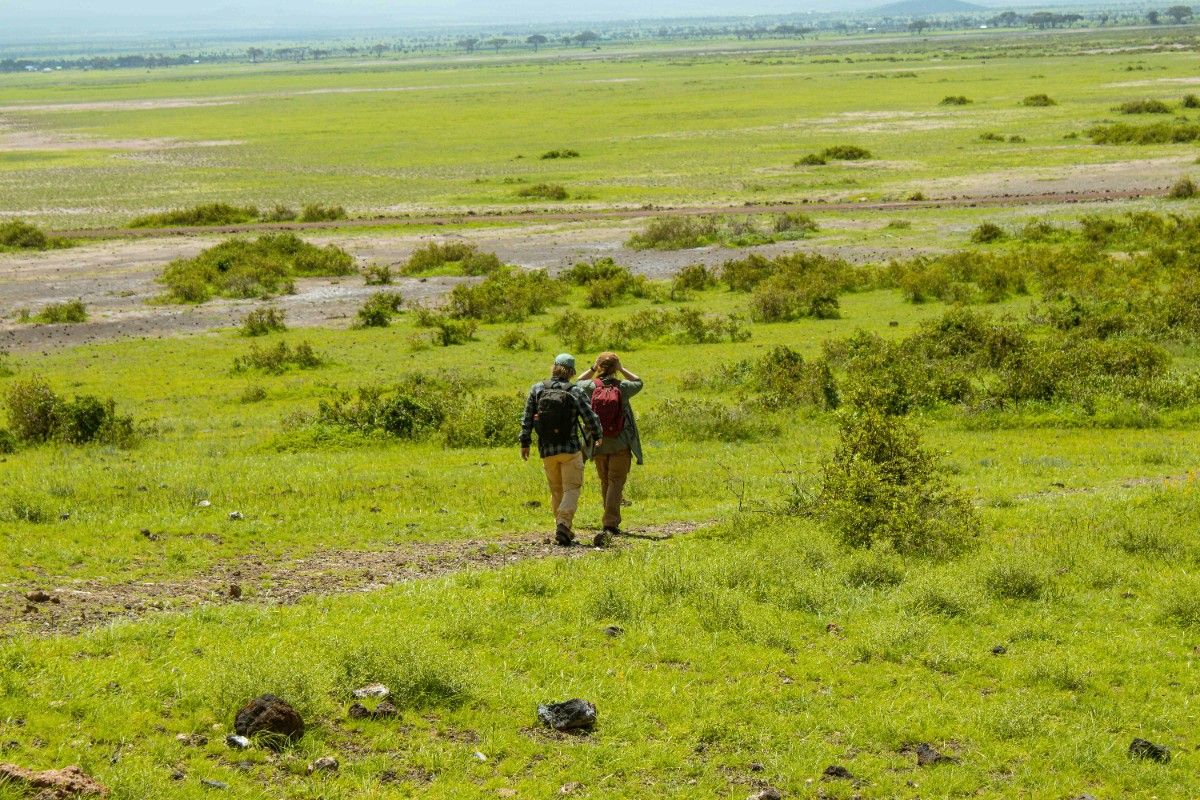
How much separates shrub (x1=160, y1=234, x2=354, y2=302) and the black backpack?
29.4 metres

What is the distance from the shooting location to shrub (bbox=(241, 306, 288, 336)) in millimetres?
34844

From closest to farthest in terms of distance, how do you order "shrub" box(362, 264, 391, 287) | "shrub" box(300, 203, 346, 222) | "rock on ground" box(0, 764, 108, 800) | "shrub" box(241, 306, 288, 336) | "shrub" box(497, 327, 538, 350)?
"rock on ground" box(0, 764, 108, 800)
"shrub" box(497, 327, 538, 350)
"shrub" box(241, 306, 288, 336)
"shrub" box(362, 264, 391, 287)
"shrub" box(300, 203, 346, 222)

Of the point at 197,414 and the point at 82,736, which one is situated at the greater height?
the point at 82,736

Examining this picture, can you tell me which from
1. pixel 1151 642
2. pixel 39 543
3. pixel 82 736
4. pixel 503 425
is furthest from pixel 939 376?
pixel 82 736

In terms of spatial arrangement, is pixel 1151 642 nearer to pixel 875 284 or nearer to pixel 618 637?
pixel 618 637

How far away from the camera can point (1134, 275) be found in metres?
35.0

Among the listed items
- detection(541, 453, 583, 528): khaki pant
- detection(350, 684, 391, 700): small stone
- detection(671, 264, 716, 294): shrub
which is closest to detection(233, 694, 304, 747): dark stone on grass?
detection(350, 684, 391, 700): small stone

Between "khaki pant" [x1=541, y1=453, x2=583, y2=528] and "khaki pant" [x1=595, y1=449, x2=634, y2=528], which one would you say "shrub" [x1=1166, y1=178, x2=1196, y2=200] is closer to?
"khaki pant" [x1=595, y1=449, x2=634, y2=528]

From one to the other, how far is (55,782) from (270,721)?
1398 millimetres

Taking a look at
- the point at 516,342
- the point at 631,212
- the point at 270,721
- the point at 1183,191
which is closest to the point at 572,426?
the point at 270,721

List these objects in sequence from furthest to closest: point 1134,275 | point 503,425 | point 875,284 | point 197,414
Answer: point 875,284, point 1134,275, point 197,414, point 503,425

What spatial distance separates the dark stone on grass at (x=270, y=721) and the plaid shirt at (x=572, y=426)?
5.45m

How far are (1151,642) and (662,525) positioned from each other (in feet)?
19.7

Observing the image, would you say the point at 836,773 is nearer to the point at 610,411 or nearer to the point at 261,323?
the point at 610,411
